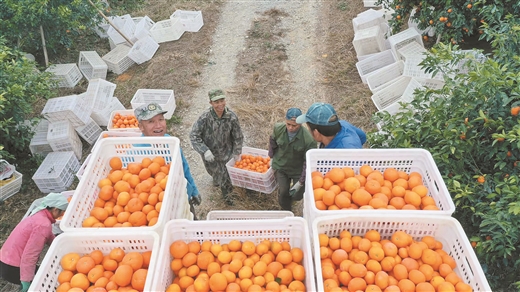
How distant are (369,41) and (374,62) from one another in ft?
1.83

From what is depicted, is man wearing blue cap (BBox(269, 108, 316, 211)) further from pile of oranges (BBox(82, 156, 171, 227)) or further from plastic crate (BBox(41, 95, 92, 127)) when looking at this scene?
plastic crate (BBox(41, 95, 92, 127))

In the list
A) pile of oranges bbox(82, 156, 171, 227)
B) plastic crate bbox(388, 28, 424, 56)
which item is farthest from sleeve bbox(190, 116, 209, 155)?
plastic crate bbox(388, 28, 424, 56)

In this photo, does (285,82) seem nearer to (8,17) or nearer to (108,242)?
(8,17)

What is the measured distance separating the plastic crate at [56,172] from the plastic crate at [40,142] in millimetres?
327

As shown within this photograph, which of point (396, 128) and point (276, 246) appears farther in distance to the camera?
point (396, 128)

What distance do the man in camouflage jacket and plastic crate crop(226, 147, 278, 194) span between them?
0.19m

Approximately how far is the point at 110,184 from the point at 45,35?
6696 mm

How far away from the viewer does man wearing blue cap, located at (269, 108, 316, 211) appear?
4.19m

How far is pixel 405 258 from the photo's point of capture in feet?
7.64

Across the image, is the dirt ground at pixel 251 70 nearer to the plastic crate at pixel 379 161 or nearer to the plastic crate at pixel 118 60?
the plastic crate at pixel 118 60

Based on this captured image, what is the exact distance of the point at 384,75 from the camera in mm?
7363

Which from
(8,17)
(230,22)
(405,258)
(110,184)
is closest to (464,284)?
(405,258)

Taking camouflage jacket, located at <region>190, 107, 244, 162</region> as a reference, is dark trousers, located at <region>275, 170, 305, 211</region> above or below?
below

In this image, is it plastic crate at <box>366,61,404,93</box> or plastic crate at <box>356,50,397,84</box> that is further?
plastic crate at <box>356,50,397,84</box>
